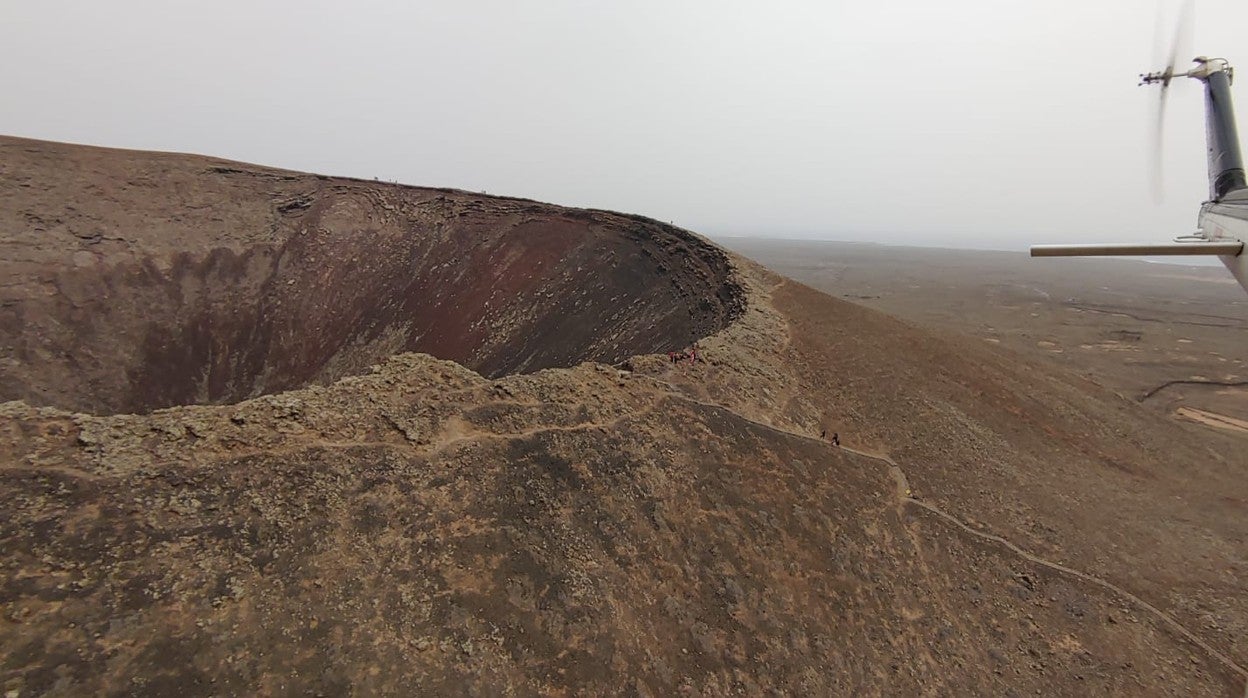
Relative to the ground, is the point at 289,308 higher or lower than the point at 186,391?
higher

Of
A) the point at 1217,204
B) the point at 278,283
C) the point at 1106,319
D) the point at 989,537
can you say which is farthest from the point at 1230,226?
the point at 1106,319

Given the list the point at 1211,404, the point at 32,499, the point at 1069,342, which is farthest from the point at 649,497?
the point at 1069,342

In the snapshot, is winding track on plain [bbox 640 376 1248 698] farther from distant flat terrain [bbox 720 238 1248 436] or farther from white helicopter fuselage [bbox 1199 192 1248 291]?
distant flat terrain [bbox 720 238 1248 436]

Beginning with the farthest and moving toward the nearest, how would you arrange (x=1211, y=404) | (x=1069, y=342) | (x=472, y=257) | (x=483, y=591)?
(x=1069, y=342), (x=1211, y=404), (x=472, y=257), (x=483, y=591)

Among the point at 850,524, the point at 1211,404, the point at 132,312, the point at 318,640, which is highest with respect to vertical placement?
the point at 132,312

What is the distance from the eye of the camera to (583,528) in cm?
1034

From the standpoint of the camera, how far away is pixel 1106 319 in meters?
59.9

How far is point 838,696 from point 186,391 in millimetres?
24601

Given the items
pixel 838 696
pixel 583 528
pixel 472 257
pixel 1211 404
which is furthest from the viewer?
pixel 1211 404

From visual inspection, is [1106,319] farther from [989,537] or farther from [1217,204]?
[989,537]

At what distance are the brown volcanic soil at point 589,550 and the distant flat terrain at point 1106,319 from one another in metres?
24.5

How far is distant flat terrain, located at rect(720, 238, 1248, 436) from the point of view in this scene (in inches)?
1425

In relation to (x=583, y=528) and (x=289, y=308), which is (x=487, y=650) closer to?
(x=583, y=528)

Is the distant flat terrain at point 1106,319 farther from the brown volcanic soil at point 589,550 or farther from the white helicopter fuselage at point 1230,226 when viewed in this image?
the brown volcanic soil at point 589,550
